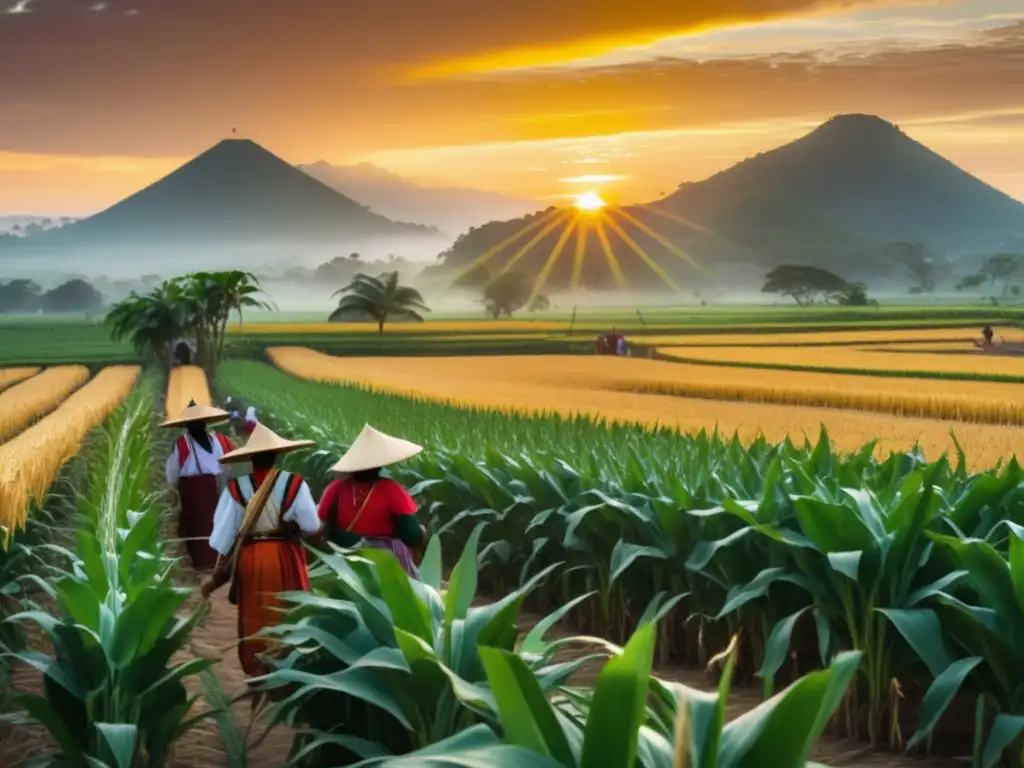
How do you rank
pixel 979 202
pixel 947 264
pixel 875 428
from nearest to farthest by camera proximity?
pixel 875 428 → pixel 947 264 → pixel 979 202

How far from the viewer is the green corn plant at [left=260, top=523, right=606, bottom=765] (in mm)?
3857

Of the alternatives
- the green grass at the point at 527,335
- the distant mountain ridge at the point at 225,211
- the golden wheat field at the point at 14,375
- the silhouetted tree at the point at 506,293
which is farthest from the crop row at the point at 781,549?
the distant mountain ridge at the point at 225,211

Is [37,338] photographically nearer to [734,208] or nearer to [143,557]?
[143,557]

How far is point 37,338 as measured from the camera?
2060 inches

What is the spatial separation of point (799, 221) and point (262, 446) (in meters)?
116

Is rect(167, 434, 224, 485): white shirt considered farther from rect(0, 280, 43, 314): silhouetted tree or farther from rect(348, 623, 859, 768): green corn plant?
rect(0, 280, 43, 314): silhouetted tree

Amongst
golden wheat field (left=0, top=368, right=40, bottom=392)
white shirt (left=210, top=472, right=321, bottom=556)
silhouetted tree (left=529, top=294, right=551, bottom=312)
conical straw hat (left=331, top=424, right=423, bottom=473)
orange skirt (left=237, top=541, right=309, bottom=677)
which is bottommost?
golden wheat field (left=0, top=368, right=40, bottom=392)

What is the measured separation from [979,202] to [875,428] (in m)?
90.9

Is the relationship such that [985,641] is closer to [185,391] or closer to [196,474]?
[196,474]

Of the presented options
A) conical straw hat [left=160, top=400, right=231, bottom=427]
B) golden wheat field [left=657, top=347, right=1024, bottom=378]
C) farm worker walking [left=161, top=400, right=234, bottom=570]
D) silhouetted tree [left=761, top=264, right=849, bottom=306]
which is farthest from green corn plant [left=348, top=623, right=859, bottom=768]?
silhouetted tree [left=761, top=264, right=849, bottom=306]

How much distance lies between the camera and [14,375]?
37812 mm

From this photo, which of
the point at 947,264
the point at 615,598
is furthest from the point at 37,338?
the point at 947,264

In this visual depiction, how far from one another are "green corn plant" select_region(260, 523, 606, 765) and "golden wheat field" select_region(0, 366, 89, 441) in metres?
16.0

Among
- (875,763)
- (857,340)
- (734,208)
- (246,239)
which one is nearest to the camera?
(875,763)
